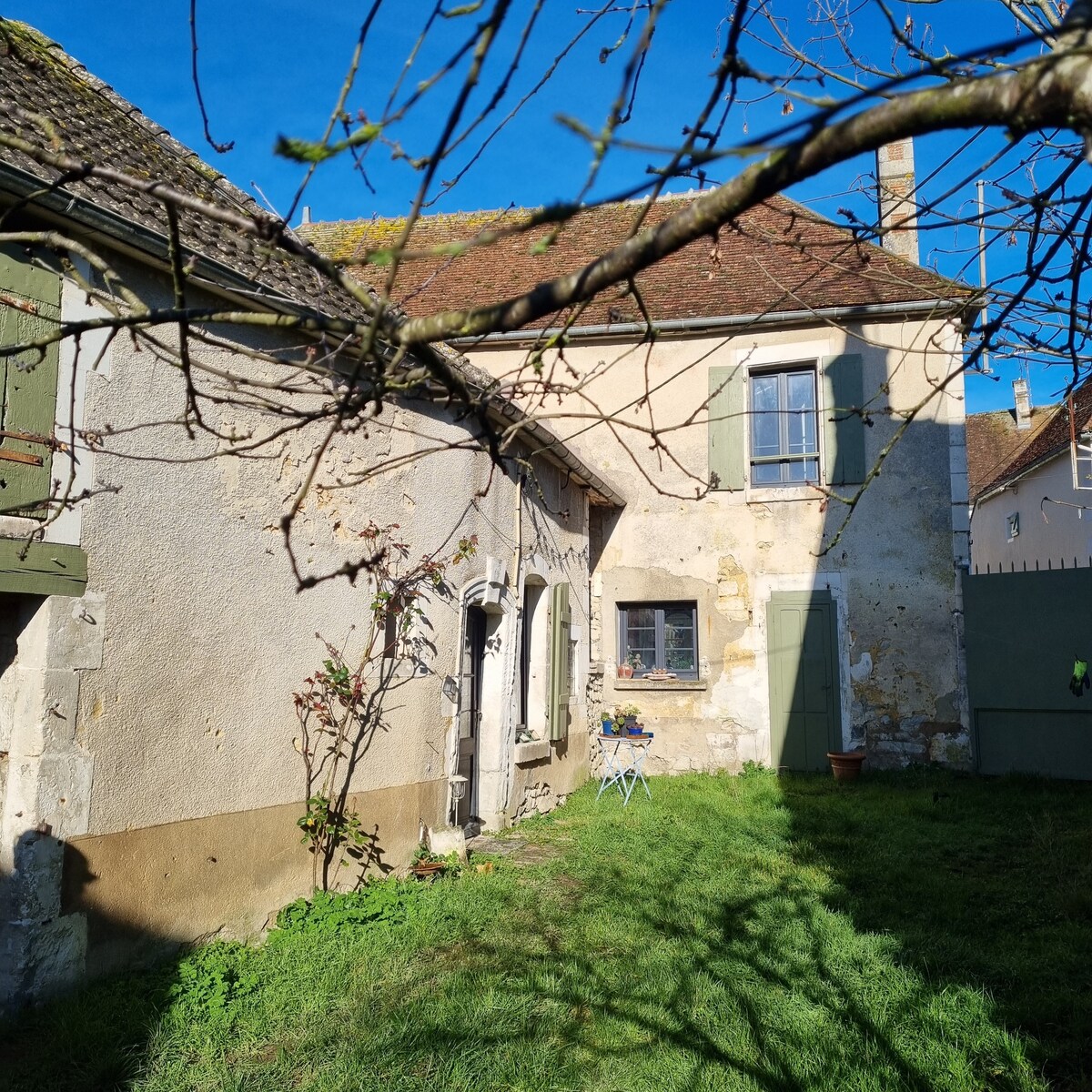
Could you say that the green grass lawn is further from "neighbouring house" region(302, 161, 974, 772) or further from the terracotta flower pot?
"neighbouring house" region(302, 161, 974, 772)

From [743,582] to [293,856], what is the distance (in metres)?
6.68

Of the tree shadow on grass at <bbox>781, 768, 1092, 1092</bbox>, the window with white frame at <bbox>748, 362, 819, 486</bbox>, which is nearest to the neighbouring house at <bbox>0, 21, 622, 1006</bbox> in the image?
the tree shadow on grass at <bbox>781, 768, 1092, 1092</bbox>

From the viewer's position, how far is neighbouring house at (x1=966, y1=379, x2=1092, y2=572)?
47.9 feet

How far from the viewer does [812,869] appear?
6.48 m

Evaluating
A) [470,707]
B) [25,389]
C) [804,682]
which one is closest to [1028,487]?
[804,682]

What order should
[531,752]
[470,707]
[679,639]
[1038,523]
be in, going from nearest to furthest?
[470,707] < [531,752] < [679,639] < [1038,523]

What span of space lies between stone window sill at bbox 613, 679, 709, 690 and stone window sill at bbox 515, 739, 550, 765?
2.39 meters

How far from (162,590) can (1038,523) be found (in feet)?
56.3

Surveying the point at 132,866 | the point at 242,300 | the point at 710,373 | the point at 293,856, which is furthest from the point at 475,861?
the point at 710,373

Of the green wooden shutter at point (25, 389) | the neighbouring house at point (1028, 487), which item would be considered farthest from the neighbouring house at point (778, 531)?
the green wooden shutter at point (25, 389)

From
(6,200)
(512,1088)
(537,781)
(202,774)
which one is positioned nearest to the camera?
(512,1088)

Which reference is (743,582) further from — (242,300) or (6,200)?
(6,200)

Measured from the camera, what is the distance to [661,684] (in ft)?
35.8

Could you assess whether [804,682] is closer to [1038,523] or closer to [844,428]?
[844,428]
